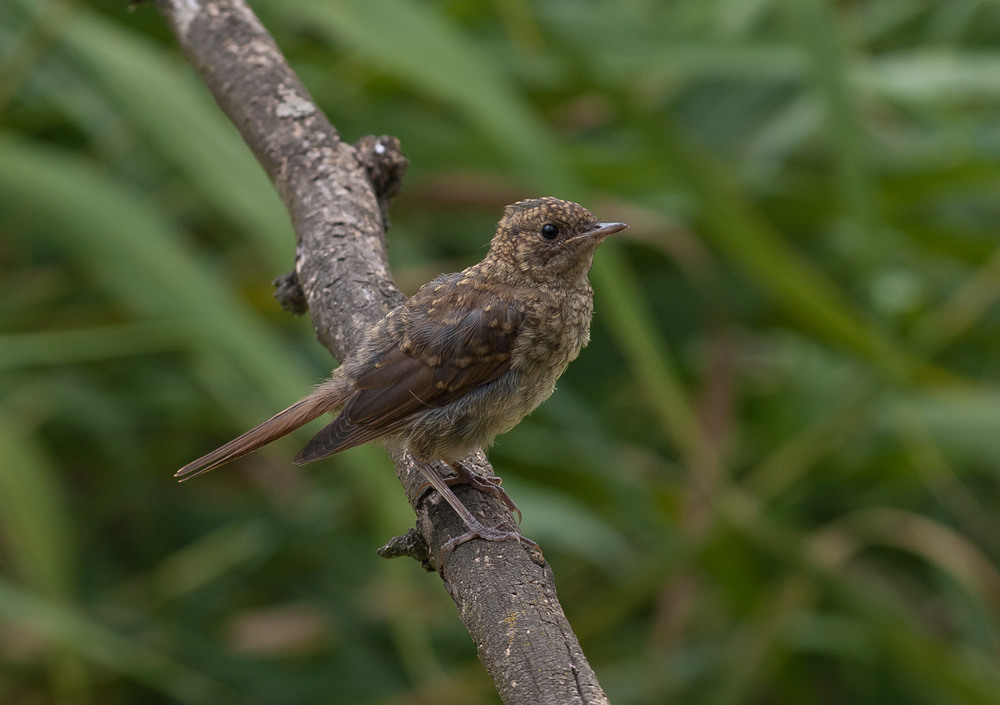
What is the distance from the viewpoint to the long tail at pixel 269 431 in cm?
246

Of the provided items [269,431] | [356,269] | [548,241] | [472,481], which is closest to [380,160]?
[356,269]

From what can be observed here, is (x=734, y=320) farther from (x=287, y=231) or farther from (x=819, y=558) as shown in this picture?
(x=287, y=231)

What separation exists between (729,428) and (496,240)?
198 centimetres

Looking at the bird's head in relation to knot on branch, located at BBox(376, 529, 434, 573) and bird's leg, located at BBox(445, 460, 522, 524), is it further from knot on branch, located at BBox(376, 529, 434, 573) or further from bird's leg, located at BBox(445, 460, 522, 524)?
knot on branch, located at BBox(376, 529, 434, 573)

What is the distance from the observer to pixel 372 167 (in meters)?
2.68

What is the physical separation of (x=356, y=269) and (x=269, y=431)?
1.37 feet

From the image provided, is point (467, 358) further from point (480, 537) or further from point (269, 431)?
point (480, 537)

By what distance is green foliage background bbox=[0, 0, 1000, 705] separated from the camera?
3.59m

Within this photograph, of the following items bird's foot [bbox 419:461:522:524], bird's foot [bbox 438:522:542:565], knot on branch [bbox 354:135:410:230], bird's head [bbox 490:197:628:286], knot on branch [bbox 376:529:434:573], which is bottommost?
bird's foot [bbox 438:522:542:565]

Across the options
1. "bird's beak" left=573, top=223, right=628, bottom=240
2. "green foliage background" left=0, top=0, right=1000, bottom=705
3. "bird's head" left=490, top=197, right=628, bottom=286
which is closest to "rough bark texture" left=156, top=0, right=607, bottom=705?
"bird's head" left=490, top=197, right=628, bottom=286

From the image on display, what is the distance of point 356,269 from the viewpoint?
2.47 meters

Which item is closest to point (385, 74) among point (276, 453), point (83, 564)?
point (276, 453)

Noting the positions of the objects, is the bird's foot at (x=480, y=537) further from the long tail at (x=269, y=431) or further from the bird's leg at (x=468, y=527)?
the long tail at (x=269, y=431)

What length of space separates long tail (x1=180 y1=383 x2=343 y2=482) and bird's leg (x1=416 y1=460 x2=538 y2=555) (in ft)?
1.28
